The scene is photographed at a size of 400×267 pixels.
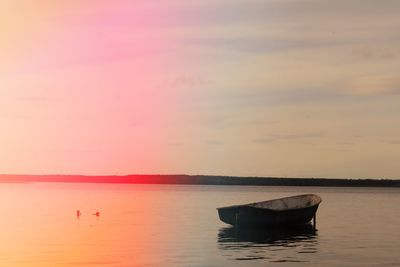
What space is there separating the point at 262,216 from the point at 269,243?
7.90 meters

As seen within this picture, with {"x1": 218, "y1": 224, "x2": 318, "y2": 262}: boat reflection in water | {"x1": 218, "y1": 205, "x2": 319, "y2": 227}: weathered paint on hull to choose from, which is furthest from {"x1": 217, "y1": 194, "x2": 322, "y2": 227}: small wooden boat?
{"x1": 218, "y1": 224, "x2": 318, "y2": 262}: boat reflection in water

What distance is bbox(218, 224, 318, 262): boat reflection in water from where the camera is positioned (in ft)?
135

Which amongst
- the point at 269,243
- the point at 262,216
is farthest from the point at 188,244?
the point at 262,216

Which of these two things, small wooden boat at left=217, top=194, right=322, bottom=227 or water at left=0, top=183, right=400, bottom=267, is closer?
water at left=0, top=183, right=400, bottom=267

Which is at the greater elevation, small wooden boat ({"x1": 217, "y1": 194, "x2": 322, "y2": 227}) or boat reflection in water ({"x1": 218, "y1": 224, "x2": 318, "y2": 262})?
small wooden boat ({"x1": 217, "y1": 194, "x2": 322, "y2": 227})

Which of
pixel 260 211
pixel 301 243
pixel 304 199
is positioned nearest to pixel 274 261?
pixel 301 243

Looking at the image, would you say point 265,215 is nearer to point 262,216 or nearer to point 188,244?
point 262,216

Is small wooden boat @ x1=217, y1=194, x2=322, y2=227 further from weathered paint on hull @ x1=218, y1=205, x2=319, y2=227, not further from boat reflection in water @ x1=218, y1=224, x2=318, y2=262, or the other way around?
boat reflection in water @ x1=218, y1=224, x2=318, y2=262

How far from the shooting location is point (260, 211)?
5678 cm

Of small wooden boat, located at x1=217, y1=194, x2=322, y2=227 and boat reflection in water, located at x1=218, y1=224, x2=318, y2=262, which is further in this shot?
small wooden boat, located at x1=217, y1=194, x2=322, y2=227

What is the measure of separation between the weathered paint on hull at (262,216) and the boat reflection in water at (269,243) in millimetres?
539

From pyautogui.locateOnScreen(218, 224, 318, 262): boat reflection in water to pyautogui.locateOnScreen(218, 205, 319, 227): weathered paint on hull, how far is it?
1.77 ft

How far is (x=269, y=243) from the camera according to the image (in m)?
48.9

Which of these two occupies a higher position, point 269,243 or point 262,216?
point 262,216
